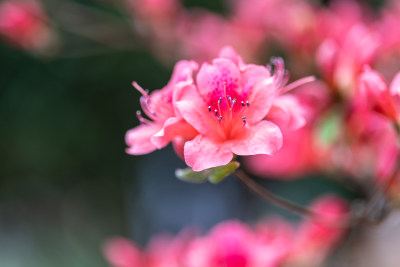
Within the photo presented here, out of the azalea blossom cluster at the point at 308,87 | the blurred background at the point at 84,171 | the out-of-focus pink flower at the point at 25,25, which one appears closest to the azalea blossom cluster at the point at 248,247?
the azalea blossom cluster at the point at 308,87

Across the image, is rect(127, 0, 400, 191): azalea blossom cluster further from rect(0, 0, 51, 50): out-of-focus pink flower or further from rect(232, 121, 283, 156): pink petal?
rect(0, 0, 51, 50): out-of-focus pink flower

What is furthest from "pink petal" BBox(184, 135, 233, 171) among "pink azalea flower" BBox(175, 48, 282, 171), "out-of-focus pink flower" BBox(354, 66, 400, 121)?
"out-of-focus pink flower" BBox(354, 66, 400, 121)

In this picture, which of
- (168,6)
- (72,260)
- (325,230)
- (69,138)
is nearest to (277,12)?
(168,6)

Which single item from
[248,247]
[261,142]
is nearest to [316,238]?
[248,247]

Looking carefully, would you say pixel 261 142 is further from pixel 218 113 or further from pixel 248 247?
pixel 248 247

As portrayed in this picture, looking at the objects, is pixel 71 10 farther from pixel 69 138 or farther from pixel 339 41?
pixel 69 138
